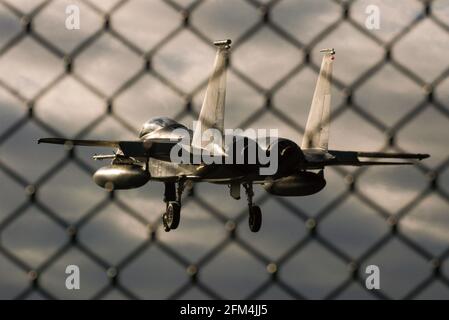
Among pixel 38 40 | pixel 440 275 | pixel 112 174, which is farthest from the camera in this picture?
pixel 112 174

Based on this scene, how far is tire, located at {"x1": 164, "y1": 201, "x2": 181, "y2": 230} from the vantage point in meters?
24.9

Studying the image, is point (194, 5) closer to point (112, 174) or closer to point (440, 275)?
point (440, 275)

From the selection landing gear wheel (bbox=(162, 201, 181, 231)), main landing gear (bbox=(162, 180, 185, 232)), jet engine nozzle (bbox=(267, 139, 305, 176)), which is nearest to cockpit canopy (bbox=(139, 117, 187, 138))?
main landing gear (bbox=(162, 180, 185, 232))

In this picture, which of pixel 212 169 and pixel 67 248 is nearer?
pixel 67 248

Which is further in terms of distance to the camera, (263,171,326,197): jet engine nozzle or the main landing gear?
the main landing gear

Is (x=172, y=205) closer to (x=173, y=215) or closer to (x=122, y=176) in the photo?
(x=173, y=215)

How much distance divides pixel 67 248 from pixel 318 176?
1928cm

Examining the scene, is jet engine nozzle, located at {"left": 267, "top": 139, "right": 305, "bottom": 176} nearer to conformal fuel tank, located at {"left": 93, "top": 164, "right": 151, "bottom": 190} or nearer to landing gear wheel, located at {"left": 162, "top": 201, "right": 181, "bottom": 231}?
conformal fuel tank, located at {"left": 93, "top": 164, "right": 151, "bottom": 190}

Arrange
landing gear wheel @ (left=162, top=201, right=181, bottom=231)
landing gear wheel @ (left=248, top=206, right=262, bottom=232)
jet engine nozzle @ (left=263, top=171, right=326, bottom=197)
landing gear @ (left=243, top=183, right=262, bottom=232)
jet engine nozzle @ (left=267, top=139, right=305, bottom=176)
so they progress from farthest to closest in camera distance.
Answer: landing gear wheel @ (left=248, top=206, right=262, bottom=232) < landing gear @ (left=243, top=183, right=262, bottom=232) < landing gear wheel @ (left=162, top=201, right=181, bottom=231) < jet engine nozzle @ (left=263, top=171, right=326, bottom=197) < jet engine nozzle @ (left=267, top=139, right=305, bottom=176)

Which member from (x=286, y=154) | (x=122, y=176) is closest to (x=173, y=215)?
(x=286, y=154)

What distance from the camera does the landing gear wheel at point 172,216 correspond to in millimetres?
24859

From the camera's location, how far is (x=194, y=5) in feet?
19.1

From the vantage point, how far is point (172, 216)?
2486 centimetres
